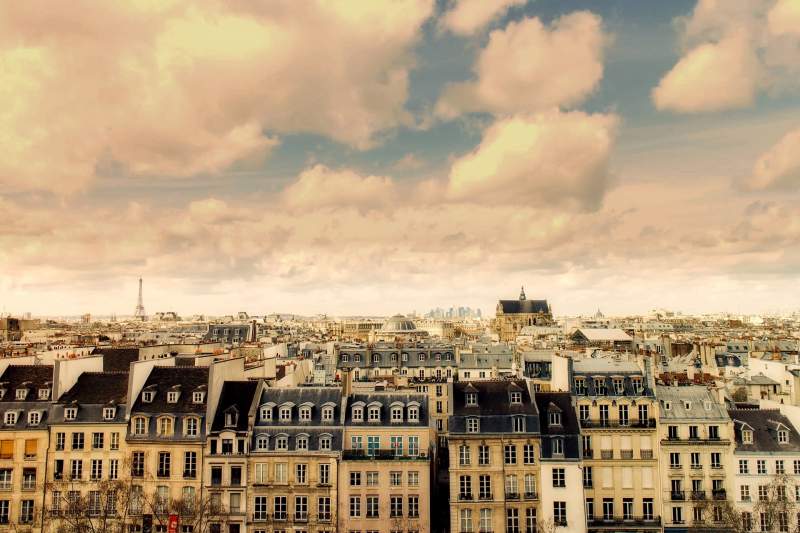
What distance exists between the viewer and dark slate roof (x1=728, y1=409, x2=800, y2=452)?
65.8 meters

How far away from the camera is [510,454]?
63.4 meters

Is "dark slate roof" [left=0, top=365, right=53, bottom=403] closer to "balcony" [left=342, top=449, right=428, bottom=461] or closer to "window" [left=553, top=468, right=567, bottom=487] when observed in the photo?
"balcony" [left=342, top=449, right=428, bottom=461]

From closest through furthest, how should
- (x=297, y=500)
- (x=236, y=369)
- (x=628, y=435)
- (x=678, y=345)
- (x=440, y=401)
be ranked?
(x=297, y=500), (x=628, y=435), (x=236, y=369), (x=440, y=401), (x=678, y=345)

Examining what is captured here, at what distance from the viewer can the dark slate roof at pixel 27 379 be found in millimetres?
68500

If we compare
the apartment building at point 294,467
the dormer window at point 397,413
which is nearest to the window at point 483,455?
the dormer window at point 397,413

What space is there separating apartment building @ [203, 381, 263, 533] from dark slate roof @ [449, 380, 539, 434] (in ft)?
63.9

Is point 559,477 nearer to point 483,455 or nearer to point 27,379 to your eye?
point 483,455

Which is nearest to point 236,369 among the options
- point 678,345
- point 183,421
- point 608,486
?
point 183,421

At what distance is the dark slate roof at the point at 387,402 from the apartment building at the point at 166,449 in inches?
546

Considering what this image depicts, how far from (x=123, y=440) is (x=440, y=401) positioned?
177 ft

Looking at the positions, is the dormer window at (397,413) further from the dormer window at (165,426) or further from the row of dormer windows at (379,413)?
the dormer window at (165,426)

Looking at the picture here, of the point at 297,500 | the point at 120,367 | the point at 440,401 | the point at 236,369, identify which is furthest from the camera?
the point at 440,401

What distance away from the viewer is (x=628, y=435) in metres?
66.7

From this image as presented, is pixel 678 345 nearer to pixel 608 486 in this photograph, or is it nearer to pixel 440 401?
pixel 440 401
